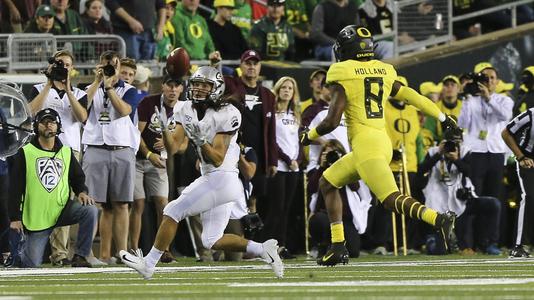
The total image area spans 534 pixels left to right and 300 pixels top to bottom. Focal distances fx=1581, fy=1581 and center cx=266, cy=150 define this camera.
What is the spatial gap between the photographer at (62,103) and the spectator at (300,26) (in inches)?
211

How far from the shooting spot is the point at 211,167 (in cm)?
1145

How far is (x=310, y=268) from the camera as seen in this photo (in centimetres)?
1250

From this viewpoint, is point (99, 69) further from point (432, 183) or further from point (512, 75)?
point (512, 75)

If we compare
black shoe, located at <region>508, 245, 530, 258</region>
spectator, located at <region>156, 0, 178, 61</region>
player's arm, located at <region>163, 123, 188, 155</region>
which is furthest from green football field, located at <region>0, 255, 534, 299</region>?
spectator, located at <region>156, 0, 178, 61</region>

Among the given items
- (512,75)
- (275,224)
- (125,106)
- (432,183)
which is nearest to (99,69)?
(125,106)

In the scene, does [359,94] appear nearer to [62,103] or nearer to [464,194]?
[62,103]

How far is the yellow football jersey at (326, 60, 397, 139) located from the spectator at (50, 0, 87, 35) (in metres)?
4.43

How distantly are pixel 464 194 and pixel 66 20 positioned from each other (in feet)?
15.3

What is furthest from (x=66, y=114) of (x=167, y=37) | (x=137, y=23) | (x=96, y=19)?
(x=167, y=37)

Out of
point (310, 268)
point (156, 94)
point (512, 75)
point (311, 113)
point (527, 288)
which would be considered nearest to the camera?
point (527, 288)

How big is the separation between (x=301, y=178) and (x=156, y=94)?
2.35 m

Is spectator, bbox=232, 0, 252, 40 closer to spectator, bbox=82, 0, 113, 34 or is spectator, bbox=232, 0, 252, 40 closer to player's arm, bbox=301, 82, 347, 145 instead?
spectator, bbox=82, 0, 113, 34

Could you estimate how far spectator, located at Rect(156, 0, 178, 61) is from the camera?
17312mm

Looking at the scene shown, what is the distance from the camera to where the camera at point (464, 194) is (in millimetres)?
17125
